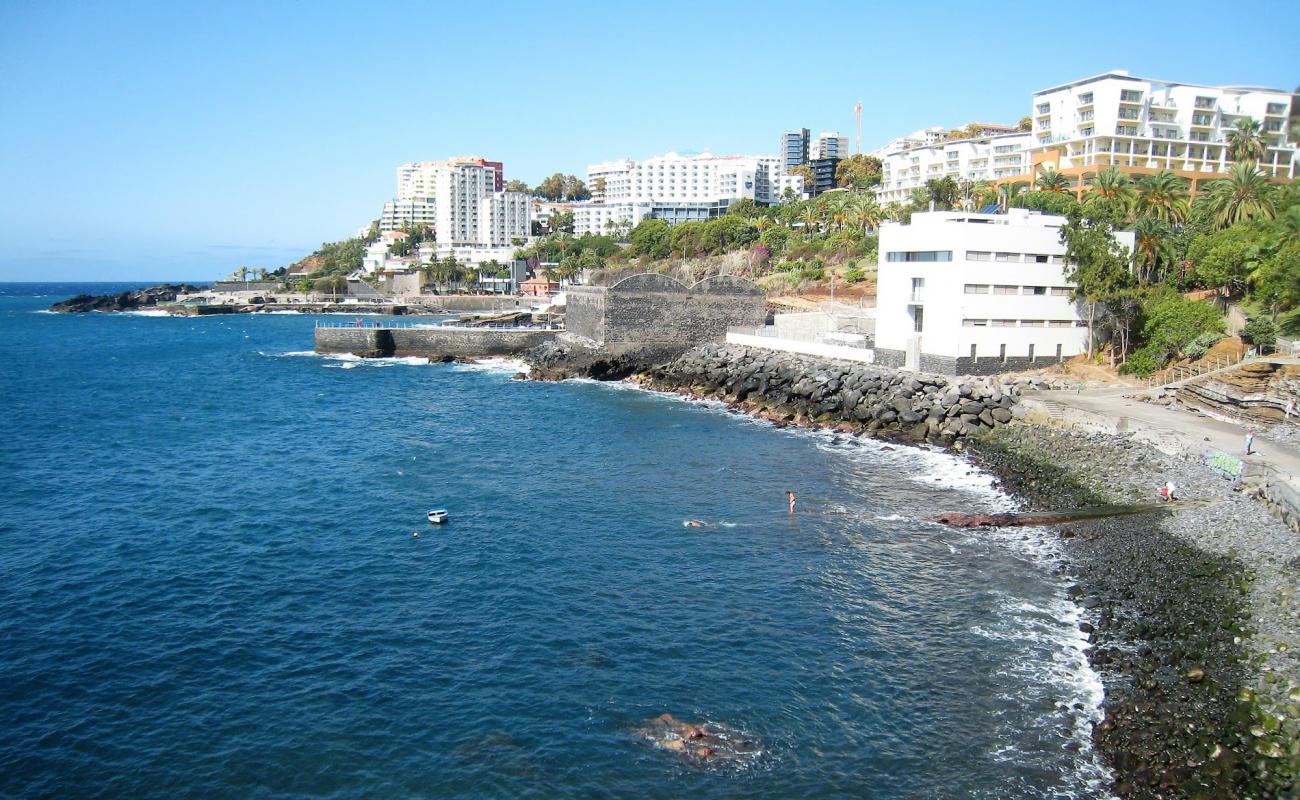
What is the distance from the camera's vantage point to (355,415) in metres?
50.4

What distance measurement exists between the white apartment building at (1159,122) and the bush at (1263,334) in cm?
4830

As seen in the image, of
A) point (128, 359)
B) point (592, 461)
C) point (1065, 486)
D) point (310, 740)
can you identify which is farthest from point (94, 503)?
point (128, 359)

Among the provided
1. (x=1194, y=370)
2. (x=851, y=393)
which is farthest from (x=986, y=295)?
(x=1194, y=370)

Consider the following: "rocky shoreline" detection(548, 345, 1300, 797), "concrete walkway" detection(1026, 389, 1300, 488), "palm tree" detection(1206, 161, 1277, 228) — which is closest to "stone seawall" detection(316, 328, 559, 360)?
"rocky shoreline" detection(548, 345, 1300, 797)

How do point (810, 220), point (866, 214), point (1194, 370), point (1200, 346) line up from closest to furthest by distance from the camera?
point (1194, 370)
point (1200, 346)
point (866, 214)
point (810, 220)

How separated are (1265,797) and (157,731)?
19145mm

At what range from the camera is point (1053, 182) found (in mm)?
80688

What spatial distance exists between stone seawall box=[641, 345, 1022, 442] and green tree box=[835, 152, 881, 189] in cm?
10769

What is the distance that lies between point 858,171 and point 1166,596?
15569 cm

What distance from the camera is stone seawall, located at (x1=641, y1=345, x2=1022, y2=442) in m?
40.2

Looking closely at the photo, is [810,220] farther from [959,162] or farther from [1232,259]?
[1232,259]

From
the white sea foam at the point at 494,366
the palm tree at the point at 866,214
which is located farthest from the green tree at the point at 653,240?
the white sea foam at the point at 494,366

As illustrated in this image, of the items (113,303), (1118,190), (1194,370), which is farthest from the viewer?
(113,303)

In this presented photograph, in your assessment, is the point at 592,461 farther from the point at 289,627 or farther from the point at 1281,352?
the point at 1281,352
